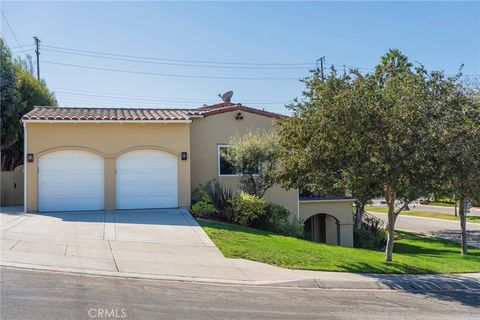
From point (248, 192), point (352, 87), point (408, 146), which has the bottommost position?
point (248, 192)

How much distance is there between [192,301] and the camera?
25.1ft

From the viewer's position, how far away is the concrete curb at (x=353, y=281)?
9039mm

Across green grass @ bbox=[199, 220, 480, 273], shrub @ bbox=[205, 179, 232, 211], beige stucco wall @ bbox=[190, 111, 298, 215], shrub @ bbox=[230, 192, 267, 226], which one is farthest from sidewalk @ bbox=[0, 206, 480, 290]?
beige stucco wall @ bbox=[190, 111, 298, 215]

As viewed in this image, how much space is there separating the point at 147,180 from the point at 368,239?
1186 cm

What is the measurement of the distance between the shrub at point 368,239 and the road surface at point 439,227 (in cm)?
474

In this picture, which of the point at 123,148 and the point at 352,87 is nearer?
the point at 352,87

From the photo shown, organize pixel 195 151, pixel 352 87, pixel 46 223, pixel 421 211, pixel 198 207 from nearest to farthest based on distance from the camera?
pixel 352 87, pixel 46 223, pixel 198 207, pixel 195 151, pixel 421 211

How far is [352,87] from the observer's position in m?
11.6

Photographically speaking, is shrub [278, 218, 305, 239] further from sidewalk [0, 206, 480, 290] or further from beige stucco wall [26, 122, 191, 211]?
sidewalk [0, 206, 480, 290]

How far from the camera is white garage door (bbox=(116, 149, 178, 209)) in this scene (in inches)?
703

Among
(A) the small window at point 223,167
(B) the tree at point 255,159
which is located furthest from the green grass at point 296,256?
(A) the small window at point 223,167

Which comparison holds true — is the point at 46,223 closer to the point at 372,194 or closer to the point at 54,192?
the point at 54,192

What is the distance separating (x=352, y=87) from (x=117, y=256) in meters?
6.88

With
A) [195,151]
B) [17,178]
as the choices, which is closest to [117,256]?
[195,151]
